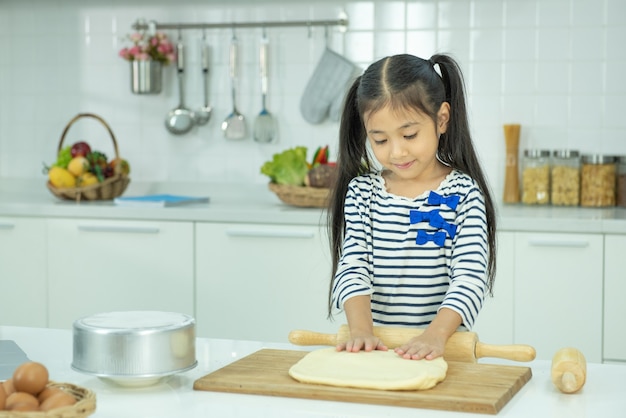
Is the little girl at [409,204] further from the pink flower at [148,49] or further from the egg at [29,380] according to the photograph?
the pink flower at [148,49]

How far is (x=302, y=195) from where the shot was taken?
120 inches

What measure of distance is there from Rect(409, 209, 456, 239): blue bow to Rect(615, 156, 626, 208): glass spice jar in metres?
1.68

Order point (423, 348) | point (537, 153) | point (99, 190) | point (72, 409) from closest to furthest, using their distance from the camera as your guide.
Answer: point (72, 409), point (423, 348), point (537, 153), point (99, 190)

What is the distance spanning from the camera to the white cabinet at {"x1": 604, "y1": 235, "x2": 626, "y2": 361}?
8.81ft

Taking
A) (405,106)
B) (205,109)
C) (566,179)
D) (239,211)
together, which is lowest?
(239,211)

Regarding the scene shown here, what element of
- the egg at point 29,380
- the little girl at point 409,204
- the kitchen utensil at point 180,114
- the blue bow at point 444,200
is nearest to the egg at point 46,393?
the egg at point 29,380

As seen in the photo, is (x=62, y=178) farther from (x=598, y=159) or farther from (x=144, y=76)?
(x=598, y=159)

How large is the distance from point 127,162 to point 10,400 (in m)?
2.64

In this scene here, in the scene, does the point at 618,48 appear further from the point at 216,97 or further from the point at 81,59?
the point at 81,59

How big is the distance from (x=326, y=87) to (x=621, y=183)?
1.08 metres

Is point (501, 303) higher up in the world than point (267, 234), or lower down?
lower down

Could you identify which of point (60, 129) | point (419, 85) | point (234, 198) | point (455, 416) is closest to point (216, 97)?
point (234, 198)

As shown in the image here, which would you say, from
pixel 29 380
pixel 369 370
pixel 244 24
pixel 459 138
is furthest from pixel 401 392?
pixel 244 24

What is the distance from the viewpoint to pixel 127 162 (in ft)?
11.6
